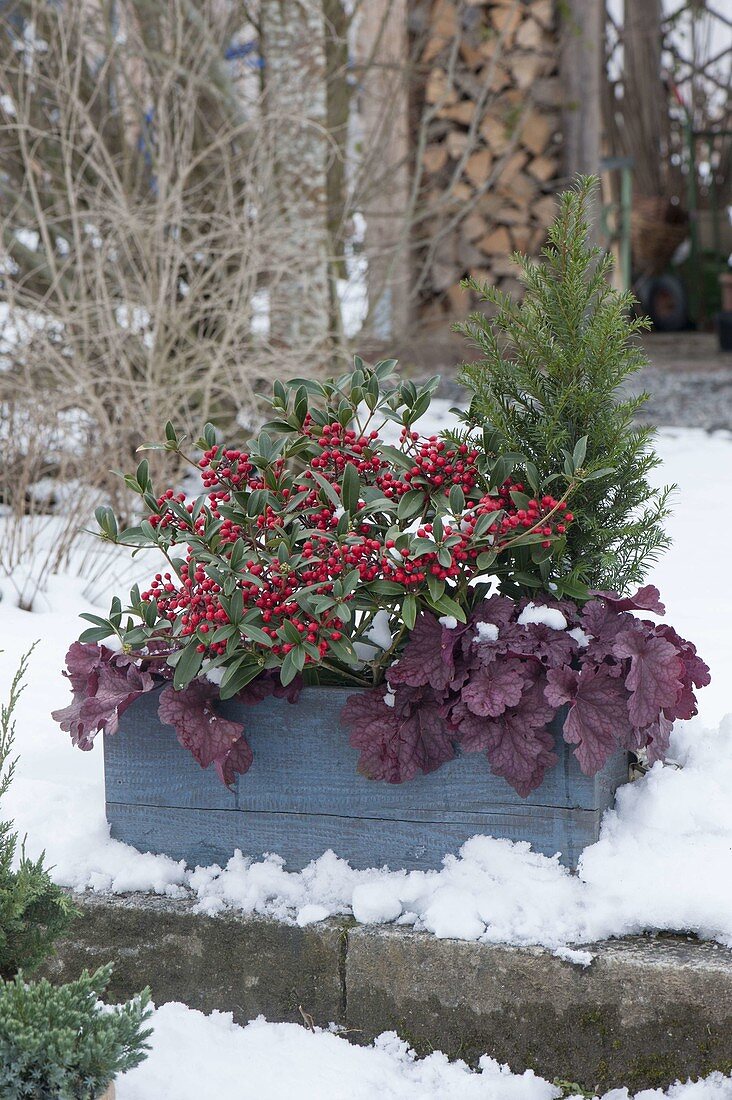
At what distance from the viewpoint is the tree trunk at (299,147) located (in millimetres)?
5102

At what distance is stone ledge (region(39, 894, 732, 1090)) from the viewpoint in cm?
172

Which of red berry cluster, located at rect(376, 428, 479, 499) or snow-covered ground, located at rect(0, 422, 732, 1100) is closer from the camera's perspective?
snow-covered ground, located at rect(0, 422, 732, 1100)

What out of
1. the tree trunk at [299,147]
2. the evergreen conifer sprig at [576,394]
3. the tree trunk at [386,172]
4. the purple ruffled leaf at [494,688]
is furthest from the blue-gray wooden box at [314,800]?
the tree trunk at [386,172]

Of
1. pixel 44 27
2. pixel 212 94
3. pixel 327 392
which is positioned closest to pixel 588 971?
pixel 327 392

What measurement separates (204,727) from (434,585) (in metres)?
0.44

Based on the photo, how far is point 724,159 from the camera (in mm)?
11234

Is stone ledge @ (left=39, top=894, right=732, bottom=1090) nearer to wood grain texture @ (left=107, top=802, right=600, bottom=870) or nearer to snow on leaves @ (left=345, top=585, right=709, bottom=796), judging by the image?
wood grain texture @ (left=107, top=802, right=600, bottom=870)

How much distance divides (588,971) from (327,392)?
1.03m

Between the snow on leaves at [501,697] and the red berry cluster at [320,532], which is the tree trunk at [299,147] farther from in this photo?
the snow on leaves at [501,697]

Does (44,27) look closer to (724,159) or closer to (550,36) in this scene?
(550,36)

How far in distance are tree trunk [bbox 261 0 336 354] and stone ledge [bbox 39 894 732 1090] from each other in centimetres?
341

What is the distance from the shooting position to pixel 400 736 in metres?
1.86

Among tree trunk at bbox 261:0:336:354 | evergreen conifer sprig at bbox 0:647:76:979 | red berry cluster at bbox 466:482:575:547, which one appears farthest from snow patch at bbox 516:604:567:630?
tree trunk at bbox 261:0:336:354

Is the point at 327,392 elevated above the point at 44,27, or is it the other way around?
the point at 44,27
